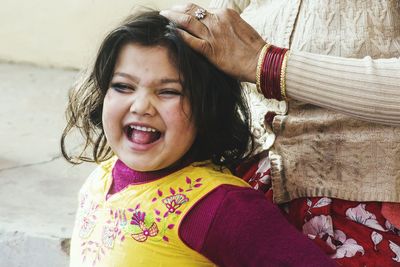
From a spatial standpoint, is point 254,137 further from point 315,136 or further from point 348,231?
point 348,231

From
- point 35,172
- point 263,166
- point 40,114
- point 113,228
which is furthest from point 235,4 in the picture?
point 40,114

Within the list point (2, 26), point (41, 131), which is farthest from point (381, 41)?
point (2, 26)

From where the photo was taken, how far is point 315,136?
144 cm

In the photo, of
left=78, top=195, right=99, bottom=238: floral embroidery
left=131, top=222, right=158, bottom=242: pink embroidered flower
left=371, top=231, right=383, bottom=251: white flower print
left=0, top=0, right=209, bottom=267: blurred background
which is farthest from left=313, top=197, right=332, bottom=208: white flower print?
left=0, top=0, right=209, bottom=267: blurred background

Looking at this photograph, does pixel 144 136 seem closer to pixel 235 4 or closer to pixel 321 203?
pixel 321 203

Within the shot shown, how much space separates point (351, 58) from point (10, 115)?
2.36 meters

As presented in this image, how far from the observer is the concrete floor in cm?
233

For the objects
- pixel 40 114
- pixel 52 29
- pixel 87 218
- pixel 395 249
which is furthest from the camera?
pixel 52 29

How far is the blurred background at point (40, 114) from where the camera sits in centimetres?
236

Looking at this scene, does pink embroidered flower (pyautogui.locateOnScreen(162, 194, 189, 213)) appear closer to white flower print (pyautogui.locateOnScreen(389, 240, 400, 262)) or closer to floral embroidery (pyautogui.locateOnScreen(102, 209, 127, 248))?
floral embroidery (pyautogui.locateOnScreen(102, 209, 127, 248))

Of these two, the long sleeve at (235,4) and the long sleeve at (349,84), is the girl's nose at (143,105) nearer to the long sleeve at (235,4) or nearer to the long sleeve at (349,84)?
the long sleeve at (349,84)

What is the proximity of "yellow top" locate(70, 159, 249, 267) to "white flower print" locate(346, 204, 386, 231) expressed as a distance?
0.69 feet

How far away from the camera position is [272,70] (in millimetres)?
1311

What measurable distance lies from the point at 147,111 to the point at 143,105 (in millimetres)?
13
